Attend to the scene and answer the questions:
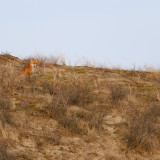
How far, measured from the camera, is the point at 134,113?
20.2 ft

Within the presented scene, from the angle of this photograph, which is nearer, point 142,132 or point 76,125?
point 142,132

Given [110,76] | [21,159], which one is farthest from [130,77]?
[21,159]

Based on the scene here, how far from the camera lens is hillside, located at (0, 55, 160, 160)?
4852 mm

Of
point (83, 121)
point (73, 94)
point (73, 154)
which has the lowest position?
point (73, 154)

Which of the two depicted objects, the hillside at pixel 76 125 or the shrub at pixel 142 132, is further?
the shrub at pixel 142 132

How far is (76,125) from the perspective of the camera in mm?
5547

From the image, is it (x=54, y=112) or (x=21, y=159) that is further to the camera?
(x=54, y=112)

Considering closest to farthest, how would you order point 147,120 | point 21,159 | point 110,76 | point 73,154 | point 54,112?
point 21,159, point 73,154, point 147,120, point 54,112, point 110,76

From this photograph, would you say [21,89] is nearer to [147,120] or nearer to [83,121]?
[83,121]

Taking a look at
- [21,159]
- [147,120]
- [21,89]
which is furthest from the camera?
[21,89]

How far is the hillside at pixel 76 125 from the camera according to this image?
15.9 feet

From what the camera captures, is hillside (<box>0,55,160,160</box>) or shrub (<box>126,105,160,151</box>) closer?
hillside (<box>0,55,160,160</box>)

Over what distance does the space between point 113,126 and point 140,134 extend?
2.95ft

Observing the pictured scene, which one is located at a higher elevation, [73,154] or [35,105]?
[35,105]
